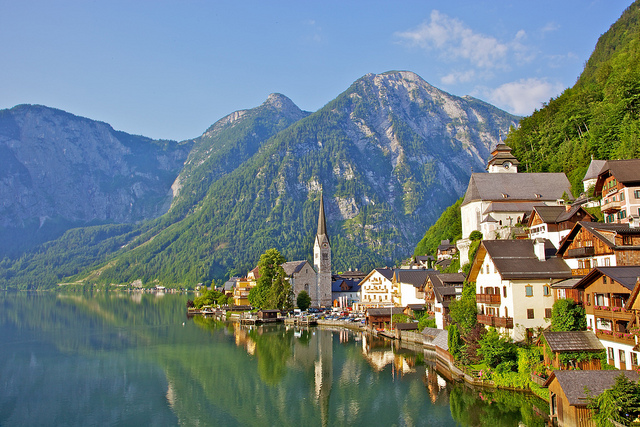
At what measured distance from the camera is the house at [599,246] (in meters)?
33.5

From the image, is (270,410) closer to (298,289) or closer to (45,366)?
(45,366)

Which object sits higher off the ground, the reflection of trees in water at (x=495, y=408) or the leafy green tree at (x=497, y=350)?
the leafy green tree at (x=497, y=350)

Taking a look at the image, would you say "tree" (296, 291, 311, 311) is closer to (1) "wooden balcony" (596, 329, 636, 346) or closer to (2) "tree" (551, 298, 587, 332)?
(2) "tree" (551, 298, 587, 332)

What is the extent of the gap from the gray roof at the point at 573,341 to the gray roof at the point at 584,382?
4.23 metres

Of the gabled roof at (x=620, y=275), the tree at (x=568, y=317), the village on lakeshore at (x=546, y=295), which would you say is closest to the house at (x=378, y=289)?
the village on lakeshore at (x=546, y=295)

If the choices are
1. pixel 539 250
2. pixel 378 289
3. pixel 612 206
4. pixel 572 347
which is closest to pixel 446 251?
pixel 378 289

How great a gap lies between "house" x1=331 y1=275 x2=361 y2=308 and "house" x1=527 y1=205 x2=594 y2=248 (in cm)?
7158

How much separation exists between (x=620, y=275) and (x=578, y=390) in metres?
7.84

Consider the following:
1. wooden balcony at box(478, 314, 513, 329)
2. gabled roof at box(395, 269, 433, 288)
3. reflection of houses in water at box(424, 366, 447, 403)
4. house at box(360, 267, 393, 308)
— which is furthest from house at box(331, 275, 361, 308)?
wooden balcony at box(478, 314, 513, 329)

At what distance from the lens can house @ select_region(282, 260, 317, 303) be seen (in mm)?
110688

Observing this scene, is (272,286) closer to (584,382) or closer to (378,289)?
(378,289)

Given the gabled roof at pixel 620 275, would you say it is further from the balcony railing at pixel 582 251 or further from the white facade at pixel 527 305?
the white facade at pixel 527 305

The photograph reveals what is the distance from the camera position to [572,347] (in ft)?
103

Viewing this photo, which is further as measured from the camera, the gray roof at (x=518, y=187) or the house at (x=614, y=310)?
the gray roof at (x=518, y=187)
